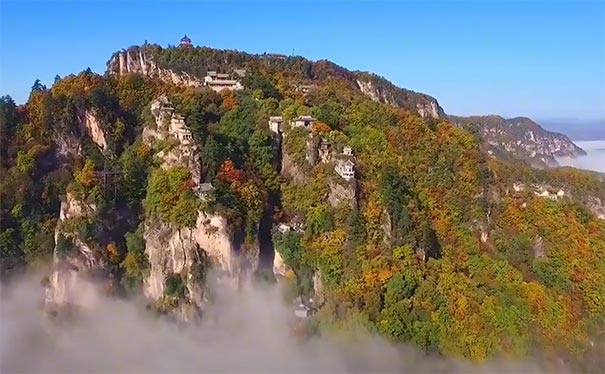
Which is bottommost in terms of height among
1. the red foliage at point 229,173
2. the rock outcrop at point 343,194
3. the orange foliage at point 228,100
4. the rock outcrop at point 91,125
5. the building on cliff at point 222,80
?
the rock outcrop at point 343,194

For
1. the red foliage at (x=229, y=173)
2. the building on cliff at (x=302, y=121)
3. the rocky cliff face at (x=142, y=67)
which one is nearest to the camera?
the red foliage at (x=229, y=173)

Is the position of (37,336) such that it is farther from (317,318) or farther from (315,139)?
(315,139)

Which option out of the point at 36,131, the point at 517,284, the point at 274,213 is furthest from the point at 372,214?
the point at 36,131

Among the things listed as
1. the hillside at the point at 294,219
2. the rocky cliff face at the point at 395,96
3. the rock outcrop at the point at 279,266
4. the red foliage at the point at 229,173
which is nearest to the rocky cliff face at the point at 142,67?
the hillside at the point at 294,219

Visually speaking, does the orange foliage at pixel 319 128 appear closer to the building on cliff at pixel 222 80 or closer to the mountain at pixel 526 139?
the building on cliff at pixel 222 80

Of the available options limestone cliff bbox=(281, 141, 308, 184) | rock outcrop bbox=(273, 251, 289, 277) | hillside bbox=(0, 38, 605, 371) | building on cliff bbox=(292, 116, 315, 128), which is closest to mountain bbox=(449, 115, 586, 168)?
hillside bbox=(0, 38, 605, 371)

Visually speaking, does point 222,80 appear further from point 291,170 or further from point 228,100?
point 291,170

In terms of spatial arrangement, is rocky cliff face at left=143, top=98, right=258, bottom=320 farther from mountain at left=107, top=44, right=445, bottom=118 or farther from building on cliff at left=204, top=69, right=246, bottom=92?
mountain at left=107, top=44, right=445, bottom=118
